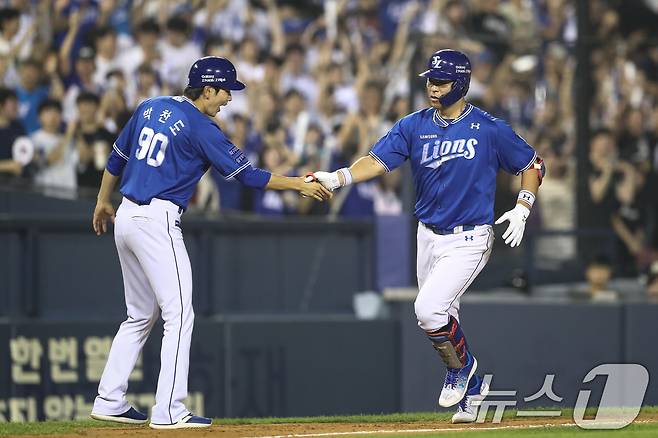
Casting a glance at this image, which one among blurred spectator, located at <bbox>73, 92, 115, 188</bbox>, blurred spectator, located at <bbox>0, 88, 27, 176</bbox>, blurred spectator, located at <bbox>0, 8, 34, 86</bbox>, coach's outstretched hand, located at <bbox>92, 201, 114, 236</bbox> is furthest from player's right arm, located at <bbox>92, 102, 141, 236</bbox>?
blurred spectator, located at <bbox>0, 8, 34, 86</bbox>

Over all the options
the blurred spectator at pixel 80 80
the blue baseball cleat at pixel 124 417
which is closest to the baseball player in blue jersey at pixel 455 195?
the blue baseball cleat at pixel 124 417

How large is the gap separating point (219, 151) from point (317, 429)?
1.74m

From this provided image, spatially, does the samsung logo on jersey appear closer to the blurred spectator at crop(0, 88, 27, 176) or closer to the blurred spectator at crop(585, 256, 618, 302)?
the blurred spectator at crop(585, 256, 618, 302)

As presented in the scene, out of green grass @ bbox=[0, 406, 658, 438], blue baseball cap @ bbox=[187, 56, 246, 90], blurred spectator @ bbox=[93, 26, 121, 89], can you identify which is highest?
blurred spectator @ bbox=[93, 26, 121, 89]

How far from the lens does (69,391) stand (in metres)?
12.3

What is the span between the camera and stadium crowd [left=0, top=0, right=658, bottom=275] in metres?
12.7

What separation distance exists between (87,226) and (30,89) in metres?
1.50

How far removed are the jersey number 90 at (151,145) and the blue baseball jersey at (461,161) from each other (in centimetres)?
152

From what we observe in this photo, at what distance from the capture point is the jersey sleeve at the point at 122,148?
25.9ft

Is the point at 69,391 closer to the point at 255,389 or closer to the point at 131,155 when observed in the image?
the point at 255,389

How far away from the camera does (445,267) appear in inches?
316

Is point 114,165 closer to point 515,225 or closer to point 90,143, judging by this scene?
point 515,225

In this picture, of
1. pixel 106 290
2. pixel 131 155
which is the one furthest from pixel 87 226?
pixel 131 155

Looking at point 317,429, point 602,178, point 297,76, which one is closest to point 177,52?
point 297,76
